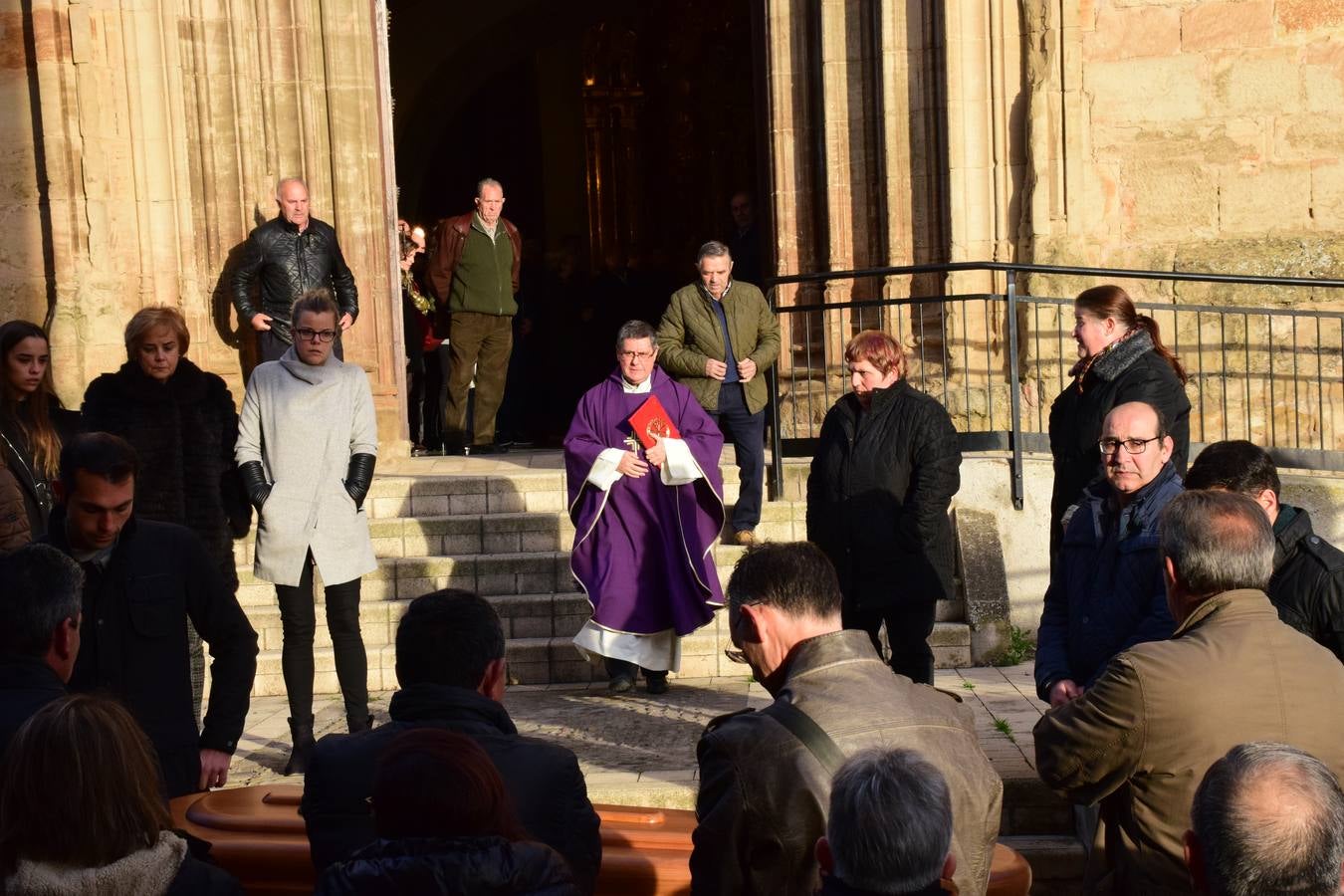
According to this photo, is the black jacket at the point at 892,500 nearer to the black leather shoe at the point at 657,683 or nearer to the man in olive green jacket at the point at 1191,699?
the black leather shoe at the point at 657,683

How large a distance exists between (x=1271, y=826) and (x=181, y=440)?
5107mm

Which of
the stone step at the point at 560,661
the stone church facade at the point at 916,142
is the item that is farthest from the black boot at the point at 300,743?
the stone church facade at the point at 916,142

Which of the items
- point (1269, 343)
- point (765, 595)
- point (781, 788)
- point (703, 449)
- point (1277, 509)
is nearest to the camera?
point (781, 788)

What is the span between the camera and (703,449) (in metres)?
8.13

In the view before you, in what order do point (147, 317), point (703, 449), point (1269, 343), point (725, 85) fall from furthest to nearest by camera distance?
point (725, 85) < point (1269, 343) < point (703, 449) < point (147, 317)

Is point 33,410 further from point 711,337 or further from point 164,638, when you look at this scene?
point 711,337

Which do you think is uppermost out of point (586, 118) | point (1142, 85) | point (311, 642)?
point (586, 118)

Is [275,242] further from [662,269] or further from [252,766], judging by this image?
[662,269]

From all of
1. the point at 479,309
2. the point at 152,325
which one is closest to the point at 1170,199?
the point at 479,309

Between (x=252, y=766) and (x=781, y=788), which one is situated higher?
(x=781, y=788)

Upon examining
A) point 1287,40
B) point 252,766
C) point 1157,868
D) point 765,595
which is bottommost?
point 252,766

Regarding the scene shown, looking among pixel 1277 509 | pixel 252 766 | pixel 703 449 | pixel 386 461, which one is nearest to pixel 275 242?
pixel 386 461

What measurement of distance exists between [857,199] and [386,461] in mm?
3477

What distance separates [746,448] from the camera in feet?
30.7
